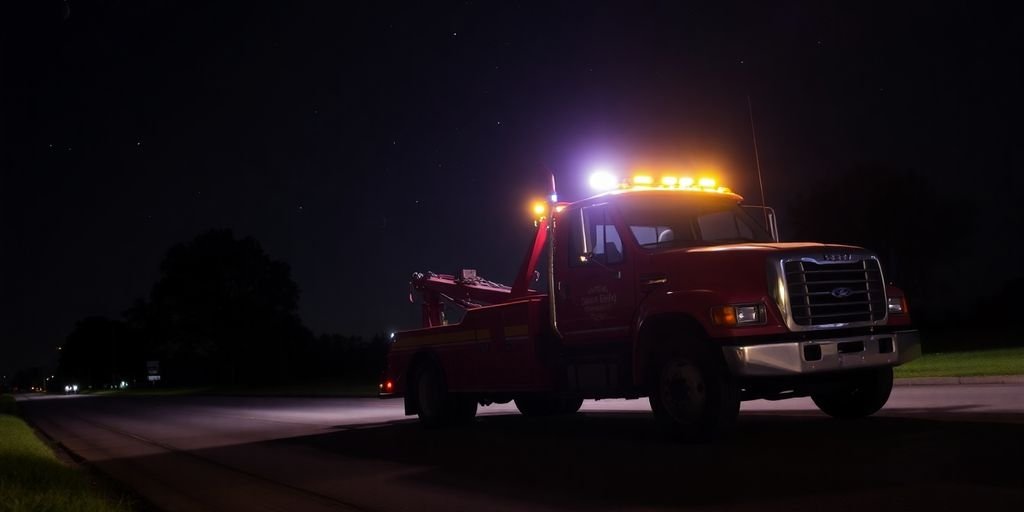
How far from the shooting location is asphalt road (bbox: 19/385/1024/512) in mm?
6531

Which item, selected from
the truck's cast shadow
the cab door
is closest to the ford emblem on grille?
the truck's cast shadow

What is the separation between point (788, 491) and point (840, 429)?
11.8 feet

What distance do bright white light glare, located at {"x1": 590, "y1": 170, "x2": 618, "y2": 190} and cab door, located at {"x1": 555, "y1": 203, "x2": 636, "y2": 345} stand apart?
1.17ft

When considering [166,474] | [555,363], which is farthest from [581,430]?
[166,474]

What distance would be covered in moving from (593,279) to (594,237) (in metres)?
0.54

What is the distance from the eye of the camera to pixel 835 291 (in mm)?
9312

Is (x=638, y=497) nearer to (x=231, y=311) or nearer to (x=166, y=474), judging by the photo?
(x=166, y=474)

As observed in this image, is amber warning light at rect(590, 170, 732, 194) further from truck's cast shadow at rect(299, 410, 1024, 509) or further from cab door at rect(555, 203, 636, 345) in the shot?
truck's cast shadow at rect(299, 410, 1024, 509)

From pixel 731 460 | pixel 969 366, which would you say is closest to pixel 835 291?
pixel 731 460

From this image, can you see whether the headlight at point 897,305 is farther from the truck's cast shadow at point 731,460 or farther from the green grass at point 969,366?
the green grass at point 969,366

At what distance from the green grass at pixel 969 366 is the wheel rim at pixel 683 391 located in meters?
9.22

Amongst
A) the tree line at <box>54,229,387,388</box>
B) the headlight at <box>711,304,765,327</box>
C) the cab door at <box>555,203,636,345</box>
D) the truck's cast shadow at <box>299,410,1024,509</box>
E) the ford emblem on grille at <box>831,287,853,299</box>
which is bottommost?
the truck's cast shadow at <box>299,410,1024,509</box>

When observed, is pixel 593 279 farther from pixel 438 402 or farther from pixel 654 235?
pixel 438 402

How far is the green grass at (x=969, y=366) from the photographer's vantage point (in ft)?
57.8
